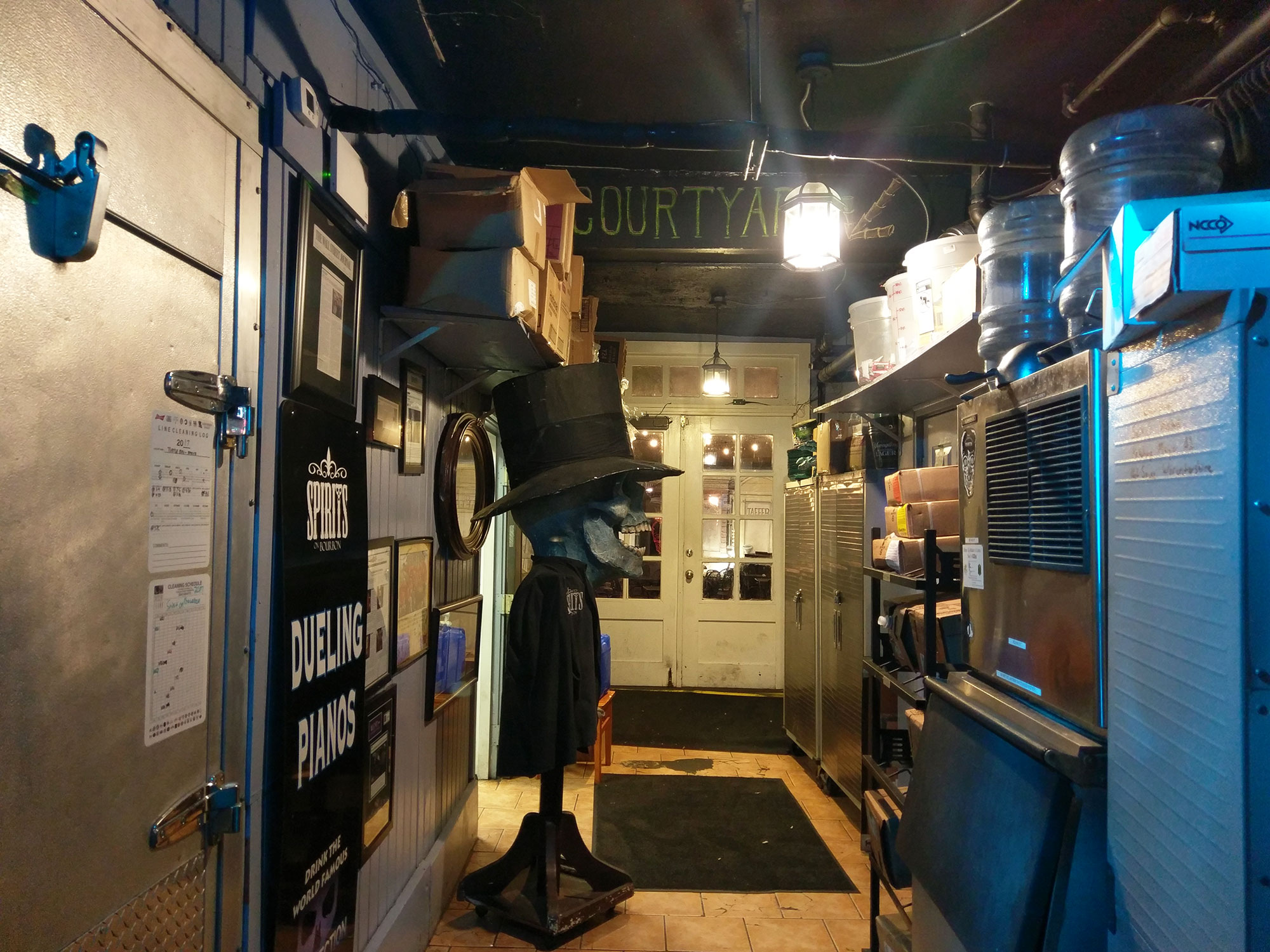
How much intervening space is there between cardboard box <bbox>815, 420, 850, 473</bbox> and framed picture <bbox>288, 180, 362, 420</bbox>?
2.74 metres

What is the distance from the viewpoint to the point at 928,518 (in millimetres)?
2756

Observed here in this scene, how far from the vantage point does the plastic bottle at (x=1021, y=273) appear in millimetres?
1764

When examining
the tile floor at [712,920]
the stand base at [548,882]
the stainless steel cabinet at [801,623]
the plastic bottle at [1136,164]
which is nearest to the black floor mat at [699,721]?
the stainless steel cabinet at [801,623]

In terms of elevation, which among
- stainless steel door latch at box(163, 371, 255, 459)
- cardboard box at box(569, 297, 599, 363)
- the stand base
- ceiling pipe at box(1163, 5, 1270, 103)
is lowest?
the stand base

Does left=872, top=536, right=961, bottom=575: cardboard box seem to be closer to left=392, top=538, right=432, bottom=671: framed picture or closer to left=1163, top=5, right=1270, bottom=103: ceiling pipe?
left=1163, top=5, right=1270, bottom=103: ceiling pipe

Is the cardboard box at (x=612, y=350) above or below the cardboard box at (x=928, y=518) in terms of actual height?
above

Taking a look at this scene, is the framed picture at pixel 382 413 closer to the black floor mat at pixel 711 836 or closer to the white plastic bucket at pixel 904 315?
the white plastic bucket at pixel 904 315

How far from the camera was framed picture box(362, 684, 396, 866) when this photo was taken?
2.05 m

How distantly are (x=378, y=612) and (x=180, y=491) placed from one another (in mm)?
998

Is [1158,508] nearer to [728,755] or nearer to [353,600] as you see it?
[353,600]

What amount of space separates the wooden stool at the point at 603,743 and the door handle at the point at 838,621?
4.51 feet

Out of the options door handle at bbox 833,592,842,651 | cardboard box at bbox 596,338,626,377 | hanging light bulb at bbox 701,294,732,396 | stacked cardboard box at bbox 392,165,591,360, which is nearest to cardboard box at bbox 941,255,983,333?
stacked cardboard box at bbox 392,165,591,360

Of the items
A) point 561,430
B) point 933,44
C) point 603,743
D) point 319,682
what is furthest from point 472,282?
point 603,743

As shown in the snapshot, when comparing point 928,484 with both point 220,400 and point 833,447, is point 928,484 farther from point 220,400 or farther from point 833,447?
point 220,400
